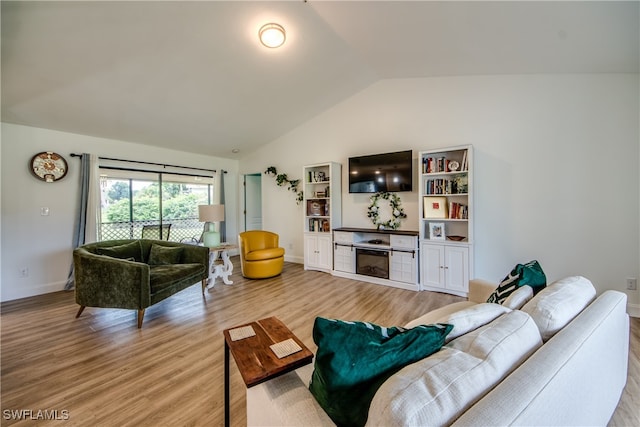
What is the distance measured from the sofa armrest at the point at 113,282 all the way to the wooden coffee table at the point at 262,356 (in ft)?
5.71

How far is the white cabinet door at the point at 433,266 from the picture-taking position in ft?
11.8

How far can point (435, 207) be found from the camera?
376cm

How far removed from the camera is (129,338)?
2432 mm

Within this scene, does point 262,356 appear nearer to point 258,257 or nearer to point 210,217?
point 258,257

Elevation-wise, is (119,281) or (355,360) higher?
(355,360)

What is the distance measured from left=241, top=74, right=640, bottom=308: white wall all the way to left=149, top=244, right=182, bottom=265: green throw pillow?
11.1 feet

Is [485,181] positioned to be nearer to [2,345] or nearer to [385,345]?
[385,345]

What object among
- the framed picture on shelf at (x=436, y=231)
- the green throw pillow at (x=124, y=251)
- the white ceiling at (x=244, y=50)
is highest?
the white ceiling at (x=244, y=50)

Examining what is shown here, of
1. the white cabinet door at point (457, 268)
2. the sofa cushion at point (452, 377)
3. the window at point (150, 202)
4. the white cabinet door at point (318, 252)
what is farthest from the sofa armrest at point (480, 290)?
the window at point (150, 202)

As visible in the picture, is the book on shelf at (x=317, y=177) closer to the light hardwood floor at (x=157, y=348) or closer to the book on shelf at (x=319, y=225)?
the book on shelf at (x=319, y=225)

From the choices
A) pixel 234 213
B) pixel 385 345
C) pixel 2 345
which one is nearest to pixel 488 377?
pixel 385 345

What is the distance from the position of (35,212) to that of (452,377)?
517 centimetres

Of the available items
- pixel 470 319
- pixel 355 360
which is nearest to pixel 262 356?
pixel 355 360

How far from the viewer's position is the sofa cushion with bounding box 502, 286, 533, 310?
1318mm
